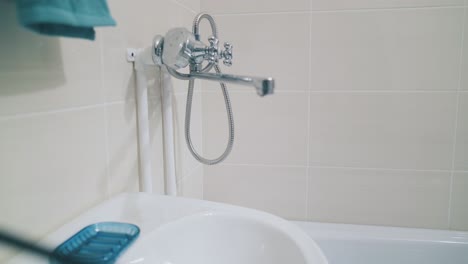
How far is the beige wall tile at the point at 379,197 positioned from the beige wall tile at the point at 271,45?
36cm

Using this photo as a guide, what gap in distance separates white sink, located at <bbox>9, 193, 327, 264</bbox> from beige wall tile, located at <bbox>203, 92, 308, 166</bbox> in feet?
1.97

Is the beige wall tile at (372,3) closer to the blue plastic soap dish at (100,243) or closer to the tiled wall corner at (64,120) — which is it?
the tiled wall corner at (64,120)

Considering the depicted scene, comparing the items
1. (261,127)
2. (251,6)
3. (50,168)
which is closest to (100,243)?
(50,168)

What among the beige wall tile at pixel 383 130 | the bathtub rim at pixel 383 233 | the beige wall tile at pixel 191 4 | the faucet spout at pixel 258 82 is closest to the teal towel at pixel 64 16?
the faucet spout at pixel 258 82

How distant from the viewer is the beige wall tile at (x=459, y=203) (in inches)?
45.7

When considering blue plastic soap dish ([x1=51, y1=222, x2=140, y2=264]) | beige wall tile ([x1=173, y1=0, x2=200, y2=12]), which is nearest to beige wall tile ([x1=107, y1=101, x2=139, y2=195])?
blue plastic soap dish ([x1=51, y1=222, x2=140, y2=264])

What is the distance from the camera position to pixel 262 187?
4.21 ft

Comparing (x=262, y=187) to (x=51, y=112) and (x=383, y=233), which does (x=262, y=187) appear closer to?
(x=383, y=233)

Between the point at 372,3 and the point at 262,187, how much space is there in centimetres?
75

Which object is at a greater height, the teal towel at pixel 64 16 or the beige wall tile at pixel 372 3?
the beige wall tile at pixel 372 3

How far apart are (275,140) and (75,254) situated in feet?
2.87

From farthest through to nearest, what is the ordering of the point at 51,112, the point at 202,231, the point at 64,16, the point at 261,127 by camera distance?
the point at 261,127 → the point at 202,231 → the point at 51,112 → the point at 64,16

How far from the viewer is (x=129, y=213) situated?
62cm

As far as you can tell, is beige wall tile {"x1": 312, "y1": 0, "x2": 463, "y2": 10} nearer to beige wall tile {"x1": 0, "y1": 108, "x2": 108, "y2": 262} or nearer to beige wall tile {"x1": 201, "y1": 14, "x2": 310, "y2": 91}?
beige wall tile {"x1": 201, "y1": 14, "x2": 310, "y2": 91}
